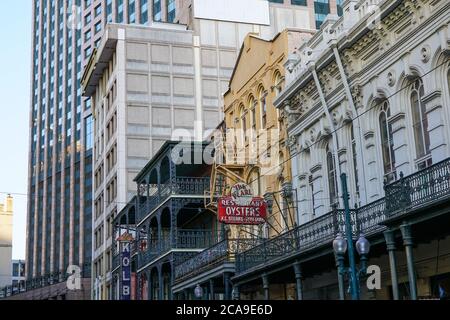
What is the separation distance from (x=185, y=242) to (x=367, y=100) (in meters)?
17.5

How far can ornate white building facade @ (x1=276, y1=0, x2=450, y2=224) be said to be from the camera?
68.2 feet

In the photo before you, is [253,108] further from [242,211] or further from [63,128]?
[63,128]

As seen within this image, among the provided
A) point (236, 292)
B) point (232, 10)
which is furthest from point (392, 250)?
point (232, 10)

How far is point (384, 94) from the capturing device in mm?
23312

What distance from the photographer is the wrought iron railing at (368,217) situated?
17.1m

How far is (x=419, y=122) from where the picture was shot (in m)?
21.7

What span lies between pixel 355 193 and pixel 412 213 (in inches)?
297

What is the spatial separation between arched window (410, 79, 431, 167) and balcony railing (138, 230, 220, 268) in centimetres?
1685

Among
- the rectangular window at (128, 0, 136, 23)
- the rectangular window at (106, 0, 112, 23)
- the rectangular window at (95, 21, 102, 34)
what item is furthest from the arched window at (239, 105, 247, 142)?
the rectangular window at (95, 21, 102, 34)

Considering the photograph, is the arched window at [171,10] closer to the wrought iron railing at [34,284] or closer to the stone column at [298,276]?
the wrought iron railing at [34,284]

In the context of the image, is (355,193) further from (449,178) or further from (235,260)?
(449,178)

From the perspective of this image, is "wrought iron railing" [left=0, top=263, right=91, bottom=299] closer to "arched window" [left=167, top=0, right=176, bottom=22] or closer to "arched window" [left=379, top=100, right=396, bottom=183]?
"arched window" [left=167, top=0, right=176, bottom=22]

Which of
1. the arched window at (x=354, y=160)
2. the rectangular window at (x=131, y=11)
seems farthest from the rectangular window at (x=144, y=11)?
the arched window at (x=354, y=160)
